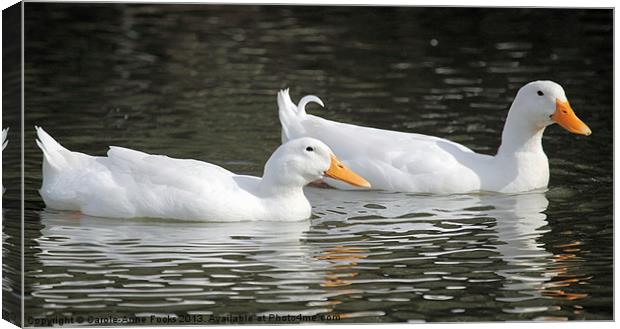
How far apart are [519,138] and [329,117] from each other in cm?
172

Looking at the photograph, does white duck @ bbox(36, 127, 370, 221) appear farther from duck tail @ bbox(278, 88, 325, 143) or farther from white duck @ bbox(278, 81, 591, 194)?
duck tail @ bbox(278, 88, 325, 143)

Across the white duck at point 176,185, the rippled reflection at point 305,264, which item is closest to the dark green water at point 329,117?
the rippled reflection at point 305,264

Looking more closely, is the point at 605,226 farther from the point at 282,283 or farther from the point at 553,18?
the point at 282,283

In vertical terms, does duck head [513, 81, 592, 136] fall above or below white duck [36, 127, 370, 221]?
above

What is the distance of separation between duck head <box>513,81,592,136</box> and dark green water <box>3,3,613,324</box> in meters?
0.10

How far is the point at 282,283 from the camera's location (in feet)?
37.4

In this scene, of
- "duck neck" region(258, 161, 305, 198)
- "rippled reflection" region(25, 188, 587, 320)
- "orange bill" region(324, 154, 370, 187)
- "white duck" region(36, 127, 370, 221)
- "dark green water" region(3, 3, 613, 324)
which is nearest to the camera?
"rippled reflection" region(25, 188, 587, 320)

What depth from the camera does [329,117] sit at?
49.5 ft

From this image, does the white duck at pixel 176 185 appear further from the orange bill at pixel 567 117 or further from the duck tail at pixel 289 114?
the orange bill at pixel 567 117

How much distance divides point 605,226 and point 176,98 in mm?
3905

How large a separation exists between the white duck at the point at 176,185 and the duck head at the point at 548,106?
5.89 ft

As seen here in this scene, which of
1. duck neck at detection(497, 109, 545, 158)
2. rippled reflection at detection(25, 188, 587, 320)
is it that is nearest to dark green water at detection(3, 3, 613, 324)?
rippled reflection at detection(25, 188, 587, 320)

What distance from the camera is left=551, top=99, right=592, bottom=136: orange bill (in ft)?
44.7

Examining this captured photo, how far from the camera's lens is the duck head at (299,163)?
12.9m
